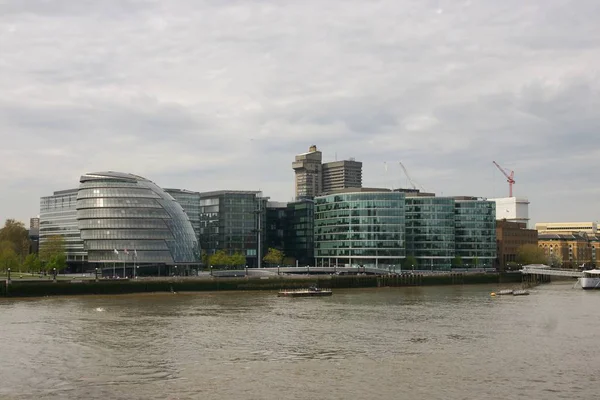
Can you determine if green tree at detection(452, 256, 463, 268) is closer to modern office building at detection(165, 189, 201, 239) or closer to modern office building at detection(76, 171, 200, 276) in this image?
modern office building at detection(165, 189, 201, 239)

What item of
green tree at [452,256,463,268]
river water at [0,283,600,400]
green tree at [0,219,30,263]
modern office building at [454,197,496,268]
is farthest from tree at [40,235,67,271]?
modern office building at [454,197,496,268]

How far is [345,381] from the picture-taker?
132 ft

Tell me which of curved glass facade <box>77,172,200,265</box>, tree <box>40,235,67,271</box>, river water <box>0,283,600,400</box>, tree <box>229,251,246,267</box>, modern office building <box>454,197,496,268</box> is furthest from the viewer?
modern office building <box>454,197,496,268</box>

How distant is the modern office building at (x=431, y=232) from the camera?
179250 millimetres

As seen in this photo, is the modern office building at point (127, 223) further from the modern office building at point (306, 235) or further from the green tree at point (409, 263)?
the modern office building at point (306, 235)

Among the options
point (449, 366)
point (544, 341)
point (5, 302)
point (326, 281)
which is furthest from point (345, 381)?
point (326, 281)

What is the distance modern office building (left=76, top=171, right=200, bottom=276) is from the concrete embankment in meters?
19.7

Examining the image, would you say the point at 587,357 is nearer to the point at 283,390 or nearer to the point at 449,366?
the point at 449,366

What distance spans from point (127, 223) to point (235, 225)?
174ft

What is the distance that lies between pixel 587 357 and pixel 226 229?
470 ft

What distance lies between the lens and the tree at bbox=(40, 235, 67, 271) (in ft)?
438

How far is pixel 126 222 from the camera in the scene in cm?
13612

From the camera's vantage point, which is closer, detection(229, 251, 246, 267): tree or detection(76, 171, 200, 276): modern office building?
detection(76, 171, 200, 276): modern office building

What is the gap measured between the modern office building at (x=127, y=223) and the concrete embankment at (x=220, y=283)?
19.7 m
